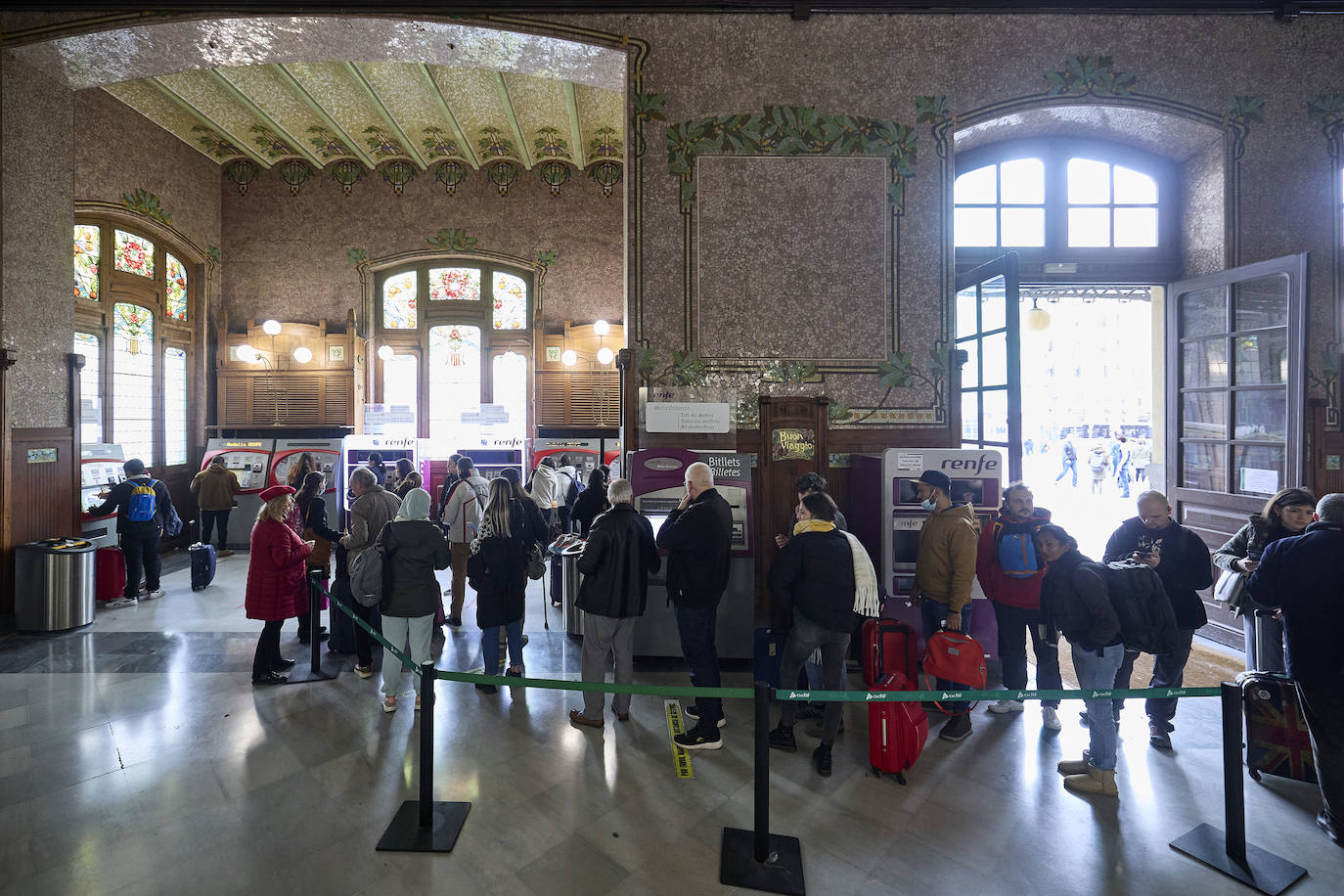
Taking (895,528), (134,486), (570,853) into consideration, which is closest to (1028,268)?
(895,528)

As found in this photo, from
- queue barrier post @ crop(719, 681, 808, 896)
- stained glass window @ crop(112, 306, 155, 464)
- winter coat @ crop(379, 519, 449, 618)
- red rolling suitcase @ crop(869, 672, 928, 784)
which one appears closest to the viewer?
queue barrier post @ crop(719, 681, 808, 896)

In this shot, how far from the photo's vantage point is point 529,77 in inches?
295

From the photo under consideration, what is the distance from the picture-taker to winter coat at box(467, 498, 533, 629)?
388 cm

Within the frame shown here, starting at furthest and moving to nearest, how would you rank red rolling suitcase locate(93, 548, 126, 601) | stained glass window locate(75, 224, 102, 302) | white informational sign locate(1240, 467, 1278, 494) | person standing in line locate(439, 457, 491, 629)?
stained glass window locate(75, 224, 102, 302) < red rolling suitcase locate(93, 548, 126, 601) < person standing in line locate(439, 457, 491, 629) < white informational sign locate(1240, 467, 1278, 494)

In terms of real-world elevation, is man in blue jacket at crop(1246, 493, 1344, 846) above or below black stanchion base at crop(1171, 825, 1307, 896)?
above

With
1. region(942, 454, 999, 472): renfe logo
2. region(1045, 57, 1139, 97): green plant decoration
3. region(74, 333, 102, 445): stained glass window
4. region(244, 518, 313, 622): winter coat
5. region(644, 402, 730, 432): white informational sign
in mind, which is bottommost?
region(244, 518, 313, 622): winter coat

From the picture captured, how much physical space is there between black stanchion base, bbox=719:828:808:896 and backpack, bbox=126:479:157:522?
21.3 ft

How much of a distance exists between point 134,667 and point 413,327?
6.70 meters

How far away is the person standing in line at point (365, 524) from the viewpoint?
14.2ft

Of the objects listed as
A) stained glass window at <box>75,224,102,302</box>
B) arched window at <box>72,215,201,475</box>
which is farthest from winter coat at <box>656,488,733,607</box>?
stained glass window at <box>75,224,102,302</box>

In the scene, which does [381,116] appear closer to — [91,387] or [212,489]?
[91,387]

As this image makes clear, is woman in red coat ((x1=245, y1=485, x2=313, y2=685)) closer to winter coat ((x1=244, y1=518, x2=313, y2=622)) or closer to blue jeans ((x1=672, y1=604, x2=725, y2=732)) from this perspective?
winter coat ((x1=244, y1=518, x2=313, y2=622))

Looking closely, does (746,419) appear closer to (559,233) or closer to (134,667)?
(134,667)

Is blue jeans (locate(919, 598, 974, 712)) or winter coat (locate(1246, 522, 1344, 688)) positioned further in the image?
blue jeans (locate(919, 598, 974, 712))
